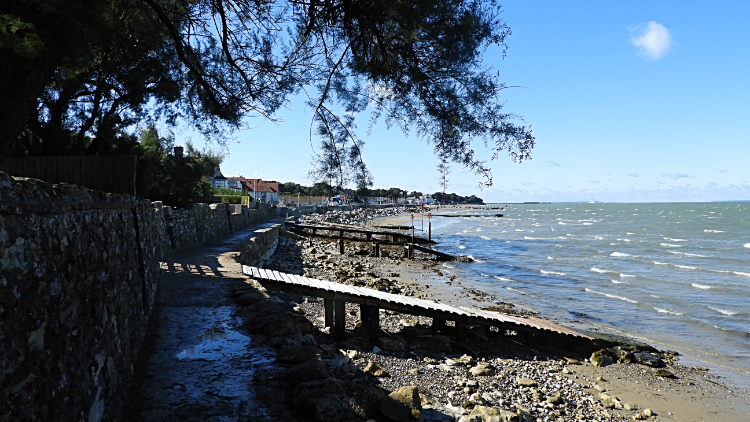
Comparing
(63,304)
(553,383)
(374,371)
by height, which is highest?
(63,304)

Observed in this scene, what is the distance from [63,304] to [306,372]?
2.47 meters

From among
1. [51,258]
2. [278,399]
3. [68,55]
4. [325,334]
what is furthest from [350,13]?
[325,334]

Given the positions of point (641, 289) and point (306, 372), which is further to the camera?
point (641, 289)

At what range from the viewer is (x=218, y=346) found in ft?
16.8

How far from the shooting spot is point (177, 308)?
260 inches

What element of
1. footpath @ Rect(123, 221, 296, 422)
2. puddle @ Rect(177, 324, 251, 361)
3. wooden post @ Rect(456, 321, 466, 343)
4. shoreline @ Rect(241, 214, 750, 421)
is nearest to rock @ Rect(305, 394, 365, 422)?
footpath @ Rect(123, 221, 296, 422)

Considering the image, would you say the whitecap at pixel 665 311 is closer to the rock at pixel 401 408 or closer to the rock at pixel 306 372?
the rock at pixel 401 408

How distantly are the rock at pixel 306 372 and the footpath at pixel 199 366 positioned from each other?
0.30 m

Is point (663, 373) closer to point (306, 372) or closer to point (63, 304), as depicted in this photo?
point (306, 372)

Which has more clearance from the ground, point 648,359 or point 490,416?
point 490,416

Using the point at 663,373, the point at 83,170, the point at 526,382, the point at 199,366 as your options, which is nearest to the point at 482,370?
the point at 526,382

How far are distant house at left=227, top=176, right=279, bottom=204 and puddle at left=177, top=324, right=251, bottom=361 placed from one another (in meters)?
61.4

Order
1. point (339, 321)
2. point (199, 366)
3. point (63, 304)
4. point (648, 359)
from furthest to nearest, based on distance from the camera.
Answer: point (648, 359) → point (339, 321) → point (199, 366) → point (63, 304)

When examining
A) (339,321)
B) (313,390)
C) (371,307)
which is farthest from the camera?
(371,307)
